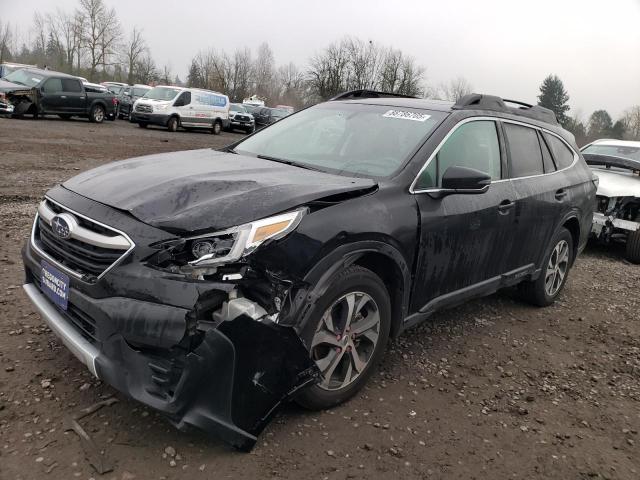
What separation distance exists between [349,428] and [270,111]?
3240cm

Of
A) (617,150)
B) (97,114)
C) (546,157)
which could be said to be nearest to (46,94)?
(97,114)

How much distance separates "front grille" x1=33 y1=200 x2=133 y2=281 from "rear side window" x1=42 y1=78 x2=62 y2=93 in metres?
20.1

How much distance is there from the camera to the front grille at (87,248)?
8.05 feet

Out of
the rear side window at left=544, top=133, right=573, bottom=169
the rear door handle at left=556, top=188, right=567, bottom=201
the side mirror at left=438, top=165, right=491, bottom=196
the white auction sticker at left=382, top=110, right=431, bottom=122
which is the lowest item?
the rear door handle at left=556, top=188, right=567, bottom=201

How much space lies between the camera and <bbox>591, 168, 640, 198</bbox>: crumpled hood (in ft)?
24.7

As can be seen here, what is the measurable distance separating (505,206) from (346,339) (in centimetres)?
178

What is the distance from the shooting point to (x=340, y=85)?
180ft

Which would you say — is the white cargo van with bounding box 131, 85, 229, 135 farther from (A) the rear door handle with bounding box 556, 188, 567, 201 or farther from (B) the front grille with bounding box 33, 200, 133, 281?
(B) the front grille with bounding box 33, 200, 133, 281

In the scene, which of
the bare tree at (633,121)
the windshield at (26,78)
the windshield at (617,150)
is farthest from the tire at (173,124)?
the bare tree at (633,121)

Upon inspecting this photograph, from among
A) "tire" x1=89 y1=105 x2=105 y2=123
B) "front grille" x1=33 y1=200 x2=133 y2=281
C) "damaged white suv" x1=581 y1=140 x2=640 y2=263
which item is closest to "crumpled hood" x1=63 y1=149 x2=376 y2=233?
"front grille" x1=33 y1=200 x2=133 y2=281

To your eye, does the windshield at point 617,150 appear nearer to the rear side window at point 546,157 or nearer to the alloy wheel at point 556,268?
the alloy wheel at point 556,268

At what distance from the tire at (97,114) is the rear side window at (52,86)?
204 centimetres

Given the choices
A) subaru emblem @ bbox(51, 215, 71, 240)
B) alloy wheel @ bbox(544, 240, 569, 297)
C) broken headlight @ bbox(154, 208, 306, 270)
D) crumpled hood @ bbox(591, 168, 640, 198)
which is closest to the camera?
broken headlight @ bbox(154, 208, 306, 270)

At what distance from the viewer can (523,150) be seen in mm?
4375
